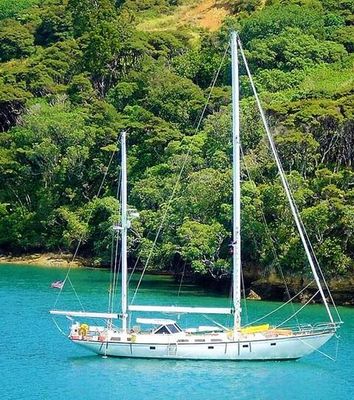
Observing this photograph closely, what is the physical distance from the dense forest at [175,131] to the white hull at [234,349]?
58.4ft

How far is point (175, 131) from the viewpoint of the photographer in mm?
99750

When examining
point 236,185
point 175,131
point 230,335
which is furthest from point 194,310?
point 175,131

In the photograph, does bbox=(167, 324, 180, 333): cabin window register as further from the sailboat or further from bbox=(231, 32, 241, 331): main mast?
bbox=(231, 32, 241, 331): main mast

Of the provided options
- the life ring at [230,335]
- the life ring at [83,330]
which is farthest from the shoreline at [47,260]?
the life ring at [230,335]

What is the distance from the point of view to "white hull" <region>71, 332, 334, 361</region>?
48.1 meters

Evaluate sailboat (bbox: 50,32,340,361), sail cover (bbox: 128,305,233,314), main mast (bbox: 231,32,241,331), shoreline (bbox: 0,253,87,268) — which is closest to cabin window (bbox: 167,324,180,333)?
sailboat (bbox: 50,32,340,361)

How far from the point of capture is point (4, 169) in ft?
350

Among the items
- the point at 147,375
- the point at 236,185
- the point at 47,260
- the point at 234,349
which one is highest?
the point at 236,185

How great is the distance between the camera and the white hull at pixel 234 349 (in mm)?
48094

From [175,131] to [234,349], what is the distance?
177ft

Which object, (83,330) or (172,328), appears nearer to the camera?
(172,328)

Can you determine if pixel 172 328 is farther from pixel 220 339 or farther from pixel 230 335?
pixel 230 335

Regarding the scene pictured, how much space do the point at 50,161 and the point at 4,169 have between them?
6009mm

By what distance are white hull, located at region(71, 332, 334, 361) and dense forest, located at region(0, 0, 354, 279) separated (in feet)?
58.4
